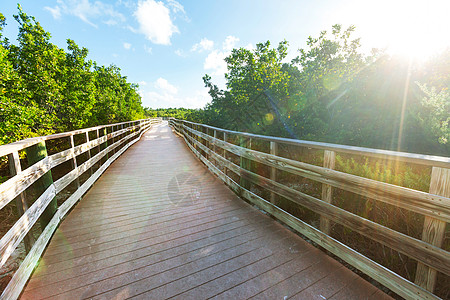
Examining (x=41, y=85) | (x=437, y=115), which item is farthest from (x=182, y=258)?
(x=41, y=85)

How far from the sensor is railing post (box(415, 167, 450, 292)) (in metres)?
1.35

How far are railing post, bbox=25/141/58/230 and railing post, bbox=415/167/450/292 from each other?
3.70m

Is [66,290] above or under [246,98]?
under

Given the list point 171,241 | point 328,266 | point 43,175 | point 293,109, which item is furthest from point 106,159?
point 293,109

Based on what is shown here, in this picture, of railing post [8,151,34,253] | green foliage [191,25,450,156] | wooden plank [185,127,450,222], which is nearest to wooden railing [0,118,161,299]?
railing post [8,151,34,253]

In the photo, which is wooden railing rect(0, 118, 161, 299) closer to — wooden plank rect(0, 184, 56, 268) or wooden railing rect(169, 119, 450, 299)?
wooden plank rect(0, 184, 56, 268)

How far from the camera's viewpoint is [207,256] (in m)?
2.25

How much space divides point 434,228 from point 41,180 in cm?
376

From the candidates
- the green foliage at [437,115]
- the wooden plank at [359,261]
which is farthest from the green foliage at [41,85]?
the green foliage at [437,115]

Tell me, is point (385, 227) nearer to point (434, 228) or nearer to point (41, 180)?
point (434, 228)

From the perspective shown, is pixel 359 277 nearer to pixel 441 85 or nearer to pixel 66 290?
pixel 66 290

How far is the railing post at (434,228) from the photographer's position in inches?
53.2

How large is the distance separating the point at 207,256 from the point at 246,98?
8.32 m

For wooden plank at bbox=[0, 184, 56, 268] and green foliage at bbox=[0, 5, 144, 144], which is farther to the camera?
green foliage at bbox=[0, 5, 144, 144]
